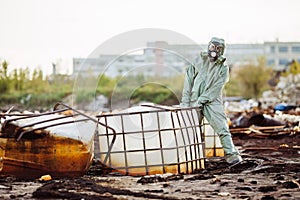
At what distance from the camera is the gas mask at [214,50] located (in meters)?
9.32

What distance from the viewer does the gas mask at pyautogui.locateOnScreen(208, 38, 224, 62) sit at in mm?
9320

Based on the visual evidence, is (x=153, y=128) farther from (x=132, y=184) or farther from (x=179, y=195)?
(x=179, y=195)

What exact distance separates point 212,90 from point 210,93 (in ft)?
0.20

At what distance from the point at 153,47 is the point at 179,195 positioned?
225cm

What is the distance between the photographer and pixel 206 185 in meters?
7.13

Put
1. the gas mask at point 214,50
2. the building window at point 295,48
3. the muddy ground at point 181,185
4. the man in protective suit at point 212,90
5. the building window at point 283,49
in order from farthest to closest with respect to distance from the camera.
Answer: the building window at point 295,48, the building window at point 283,49, the gas mask at point 214,50, the man in protective suit at point 212,90, the muddy ground at point 181,185

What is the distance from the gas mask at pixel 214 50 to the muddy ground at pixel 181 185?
1405 millimetres

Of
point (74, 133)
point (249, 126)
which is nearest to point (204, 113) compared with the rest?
point (74, 133)

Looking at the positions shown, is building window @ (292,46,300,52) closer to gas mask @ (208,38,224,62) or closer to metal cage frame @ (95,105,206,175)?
gas mask @ (208,38,224,62)

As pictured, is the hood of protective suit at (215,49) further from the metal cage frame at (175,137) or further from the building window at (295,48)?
the building window at (295,48)

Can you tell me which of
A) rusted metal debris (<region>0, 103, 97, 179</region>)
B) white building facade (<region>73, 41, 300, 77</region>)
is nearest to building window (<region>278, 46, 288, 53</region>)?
white building facade (<region>73, 41, 300, 77</region>)

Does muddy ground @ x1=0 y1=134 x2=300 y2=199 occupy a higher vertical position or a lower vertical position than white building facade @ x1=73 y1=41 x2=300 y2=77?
lower

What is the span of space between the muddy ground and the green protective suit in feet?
1.47

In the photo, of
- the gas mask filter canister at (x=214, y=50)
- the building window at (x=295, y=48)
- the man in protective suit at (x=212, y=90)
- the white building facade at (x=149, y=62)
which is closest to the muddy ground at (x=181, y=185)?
the man in protective suit at (x=212, y=90)
